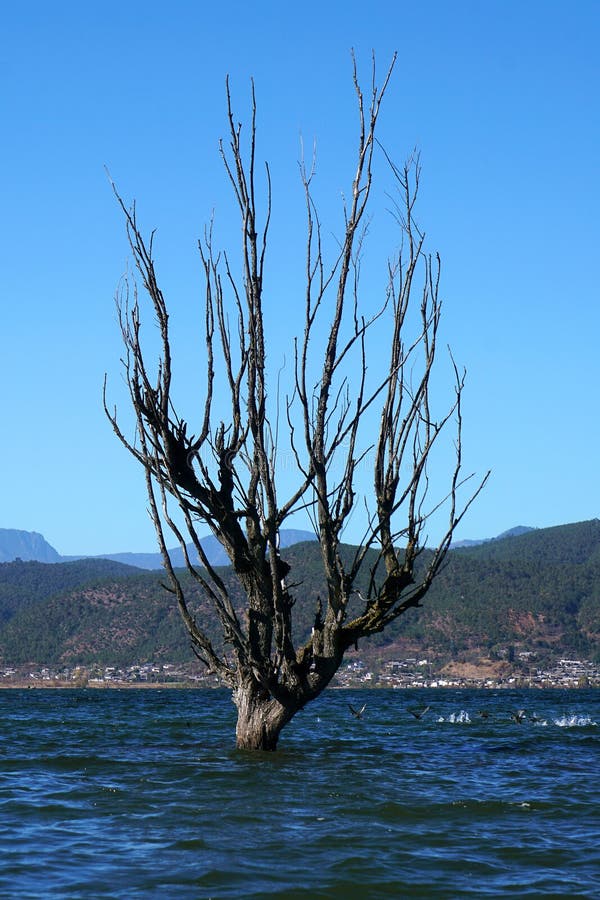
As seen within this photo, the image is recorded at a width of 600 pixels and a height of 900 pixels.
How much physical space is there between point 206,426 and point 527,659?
92.9 m

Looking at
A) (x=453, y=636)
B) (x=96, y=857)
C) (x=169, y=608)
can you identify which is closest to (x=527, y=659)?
(x=453, y=636)

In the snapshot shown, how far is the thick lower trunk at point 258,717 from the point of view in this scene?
15.4 m

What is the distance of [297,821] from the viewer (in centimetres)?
1087

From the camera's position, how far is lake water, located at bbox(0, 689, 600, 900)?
852 centimetres

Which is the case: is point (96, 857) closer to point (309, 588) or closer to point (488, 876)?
point (488, 876)

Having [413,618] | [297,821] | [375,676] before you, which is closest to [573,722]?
[297,821]

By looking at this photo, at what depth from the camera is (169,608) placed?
121 metres

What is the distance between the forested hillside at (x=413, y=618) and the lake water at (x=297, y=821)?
8219cm

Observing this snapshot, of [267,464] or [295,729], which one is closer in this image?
[267,464]

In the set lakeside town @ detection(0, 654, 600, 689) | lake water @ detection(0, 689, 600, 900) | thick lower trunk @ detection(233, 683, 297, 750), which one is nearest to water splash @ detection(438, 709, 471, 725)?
lake water @ detection(0, 689, 600, 900)

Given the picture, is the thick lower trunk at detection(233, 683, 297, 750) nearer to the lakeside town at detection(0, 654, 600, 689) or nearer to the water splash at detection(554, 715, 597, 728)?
the water splash at detection(554, 715, 597, 728)

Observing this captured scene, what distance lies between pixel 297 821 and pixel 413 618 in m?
105

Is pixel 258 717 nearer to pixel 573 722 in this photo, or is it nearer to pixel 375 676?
pixel 573 722

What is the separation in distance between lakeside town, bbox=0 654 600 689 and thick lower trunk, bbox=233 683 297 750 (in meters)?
76.1
